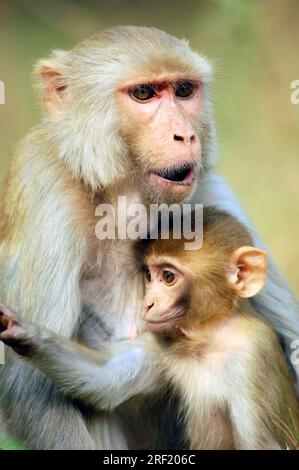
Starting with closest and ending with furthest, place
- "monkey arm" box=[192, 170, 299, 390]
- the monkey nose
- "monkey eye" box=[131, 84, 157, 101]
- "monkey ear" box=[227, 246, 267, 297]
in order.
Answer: the monkey nose
"monkey ear" box=[227, 246, 267, 297]
"monkey eye" box=[131, 84, 157, 101]
"monkey arm" box=[192, 170, 299, 390]

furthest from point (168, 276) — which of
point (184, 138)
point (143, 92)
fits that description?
point (143, 92)

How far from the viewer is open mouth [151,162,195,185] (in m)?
7.26

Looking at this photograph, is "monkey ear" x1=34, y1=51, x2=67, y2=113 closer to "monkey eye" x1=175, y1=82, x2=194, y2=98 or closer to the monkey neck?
"monkey eye" x1=175, y1=82, x2=194, y2=98

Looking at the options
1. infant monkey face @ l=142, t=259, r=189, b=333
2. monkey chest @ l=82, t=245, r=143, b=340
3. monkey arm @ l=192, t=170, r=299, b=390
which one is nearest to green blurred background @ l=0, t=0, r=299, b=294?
monkey arm @ l=192, t=170, r=299, b=390

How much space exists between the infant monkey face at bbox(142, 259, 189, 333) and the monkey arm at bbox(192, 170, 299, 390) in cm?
94

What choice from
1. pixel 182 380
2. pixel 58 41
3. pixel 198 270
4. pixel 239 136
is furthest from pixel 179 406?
pixel 58 41

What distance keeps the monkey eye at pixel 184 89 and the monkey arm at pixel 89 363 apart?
1.69 metres

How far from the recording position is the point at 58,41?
13.5 meters

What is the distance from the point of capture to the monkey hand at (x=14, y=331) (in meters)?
6.60

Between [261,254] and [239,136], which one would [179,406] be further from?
[239,136]

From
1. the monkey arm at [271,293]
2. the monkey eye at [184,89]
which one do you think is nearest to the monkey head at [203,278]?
the monkey arm at [271,293]

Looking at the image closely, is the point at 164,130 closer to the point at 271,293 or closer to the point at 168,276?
the point at 168,276

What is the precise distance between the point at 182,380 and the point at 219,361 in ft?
1.20

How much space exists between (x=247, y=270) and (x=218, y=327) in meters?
0.44
